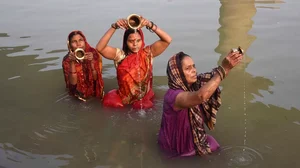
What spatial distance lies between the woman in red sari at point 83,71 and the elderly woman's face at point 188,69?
6.99 ft

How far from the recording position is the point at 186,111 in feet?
11.3

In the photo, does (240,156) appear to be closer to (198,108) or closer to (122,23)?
(198,108)

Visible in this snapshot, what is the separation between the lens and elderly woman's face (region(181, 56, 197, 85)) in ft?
10.8

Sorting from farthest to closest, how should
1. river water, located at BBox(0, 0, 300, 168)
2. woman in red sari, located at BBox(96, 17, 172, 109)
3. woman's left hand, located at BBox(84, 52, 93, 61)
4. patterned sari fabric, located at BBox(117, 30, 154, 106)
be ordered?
woman's left hand, located at BBox(84, 52, 93, 61) < patterned sari fabric, located at BBox(117, 30, 154, 106) < woman in red sari, located at BBox(96, 17, 172, 109) < river water, located at BBox(0, 0, 300, 168)

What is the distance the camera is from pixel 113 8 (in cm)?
1180

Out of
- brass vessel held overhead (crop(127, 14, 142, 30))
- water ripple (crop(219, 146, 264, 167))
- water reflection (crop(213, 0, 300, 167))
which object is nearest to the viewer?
water ripple (crop(219, 146, 264, 167))

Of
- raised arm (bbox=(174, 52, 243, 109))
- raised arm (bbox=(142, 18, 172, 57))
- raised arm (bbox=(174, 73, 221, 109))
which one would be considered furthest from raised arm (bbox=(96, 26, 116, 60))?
raised arm (bbox=(174, 52, 243, 109))

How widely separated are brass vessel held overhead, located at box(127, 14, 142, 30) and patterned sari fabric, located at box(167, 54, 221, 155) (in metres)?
1.16

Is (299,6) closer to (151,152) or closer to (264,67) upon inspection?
(264,67)

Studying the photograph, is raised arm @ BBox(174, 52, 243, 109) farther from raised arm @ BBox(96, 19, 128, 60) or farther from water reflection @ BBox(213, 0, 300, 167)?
raised arm @ BBox(96, 19, 128, 60)

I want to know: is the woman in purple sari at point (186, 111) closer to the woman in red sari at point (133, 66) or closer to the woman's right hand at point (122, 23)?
the woman's right hand at point (122, 23)

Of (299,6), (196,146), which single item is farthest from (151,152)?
(299,6)

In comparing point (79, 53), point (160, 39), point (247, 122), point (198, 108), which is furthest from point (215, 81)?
point (79, 53)

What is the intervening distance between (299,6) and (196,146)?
7.91m
